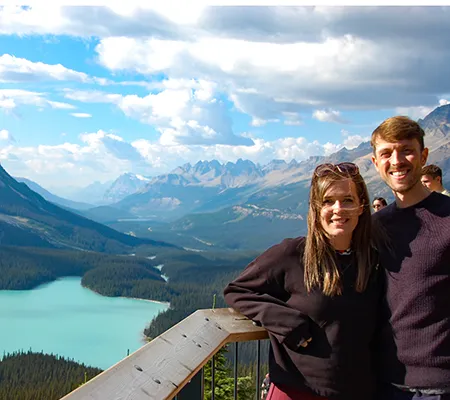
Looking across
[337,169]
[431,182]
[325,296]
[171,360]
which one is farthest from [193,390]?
[431,182]

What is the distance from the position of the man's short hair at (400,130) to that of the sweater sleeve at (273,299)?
0.74 meters

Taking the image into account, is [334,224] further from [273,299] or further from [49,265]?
[49,265]

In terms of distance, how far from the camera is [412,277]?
2875 millimetres

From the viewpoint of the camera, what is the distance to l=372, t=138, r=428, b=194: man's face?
10.1 feet

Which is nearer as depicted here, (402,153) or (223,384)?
(402,153)

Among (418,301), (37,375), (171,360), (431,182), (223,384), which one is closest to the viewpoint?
(171,360)

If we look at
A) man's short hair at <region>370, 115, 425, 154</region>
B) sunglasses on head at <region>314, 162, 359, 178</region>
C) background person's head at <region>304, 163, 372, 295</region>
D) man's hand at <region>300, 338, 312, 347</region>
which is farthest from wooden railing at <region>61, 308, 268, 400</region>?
man's short hair at <region>370, 115, 425, 154</region>

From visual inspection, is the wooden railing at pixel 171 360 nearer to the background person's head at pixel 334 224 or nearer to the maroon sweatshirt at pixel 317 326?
the maroon sweatshirt at pixel 317 326

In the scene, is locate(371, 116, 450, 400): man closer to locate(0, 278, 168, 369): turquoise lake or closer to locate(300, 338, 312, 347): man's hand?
locate(300, 338, 312, 347): man's hand

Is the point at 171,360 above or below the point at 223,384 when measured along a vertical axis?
above

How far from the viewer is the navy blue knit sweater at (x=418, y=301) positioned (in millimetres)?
2828

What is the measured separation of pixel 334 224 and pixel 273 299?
0.47 m

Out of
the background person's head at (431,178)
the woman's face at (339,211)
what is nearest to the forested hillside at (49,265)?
the background person's head at (431,178)

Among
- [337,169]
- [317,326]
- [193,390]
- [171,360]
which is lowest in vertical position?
[193,390]
